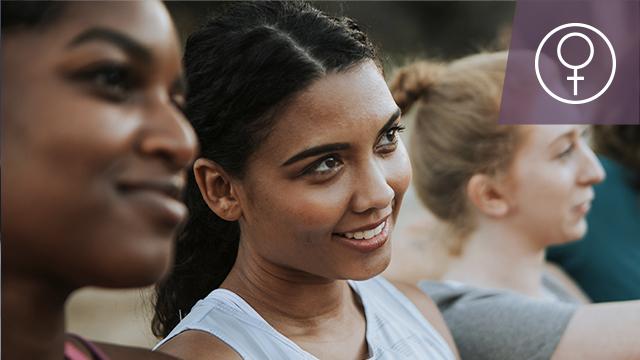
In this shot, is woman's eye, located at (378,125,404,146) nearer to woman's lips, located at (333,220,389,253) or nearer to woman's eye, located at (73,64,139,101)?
woman's lips, located at (333,220,389,253)

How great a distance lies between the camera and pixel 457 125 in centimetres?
242

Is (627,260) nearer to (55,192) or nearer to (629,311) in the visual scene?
(629,311)

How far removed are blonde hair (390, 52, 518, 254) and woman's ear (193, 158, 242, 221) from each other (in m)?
0.91

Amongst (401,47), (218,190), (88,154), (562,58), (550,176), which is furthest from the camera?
(401,47)

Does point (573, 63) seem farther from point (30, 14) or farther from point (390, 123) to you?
point (30, 14)

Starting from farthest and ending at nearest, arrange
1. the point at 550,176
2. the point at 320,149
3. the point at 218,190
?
1. the point at 550,176
2. the point at 218,190
3. the point at 320,149

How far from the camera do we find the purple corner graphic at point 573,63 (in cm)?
240

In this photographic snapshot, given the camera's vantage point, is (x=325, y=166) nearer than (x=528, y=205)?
Yes

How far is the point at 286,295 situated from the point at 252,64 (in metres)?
0.38

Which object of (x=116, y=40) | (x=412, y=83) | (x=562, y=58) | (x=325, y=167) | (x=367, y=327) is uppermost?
(x=116, y=40)

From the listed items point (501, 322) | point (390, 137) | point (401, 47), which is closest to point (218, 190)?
point (390, 137)

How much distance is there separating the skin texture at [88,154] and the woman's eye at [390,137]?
54cm

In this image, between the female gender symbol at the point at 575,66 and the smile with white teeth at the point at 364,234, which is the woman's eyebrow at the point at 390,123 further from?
the female gender symbol at the point at 575,66

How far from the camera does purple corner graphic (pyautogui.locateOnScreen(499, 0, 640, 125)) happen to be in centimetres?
240
